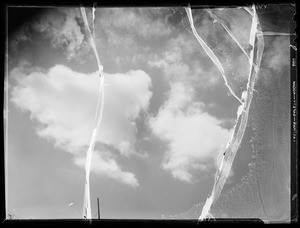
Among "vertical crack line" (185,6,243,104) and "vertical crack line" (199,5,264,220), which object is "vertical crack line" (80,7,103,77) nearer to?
"vertical crack line" (185,6,243,104)

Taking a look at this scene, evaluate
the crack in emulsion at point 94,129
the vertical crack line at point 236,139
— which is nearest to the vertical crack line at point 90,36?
the crack in emulsion at point 94,129

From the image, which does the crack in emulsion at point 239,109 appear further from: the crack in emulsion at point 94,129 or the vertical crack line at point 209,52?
the crack in emulsion at point 94,129

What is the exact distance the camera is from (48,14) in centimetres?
197

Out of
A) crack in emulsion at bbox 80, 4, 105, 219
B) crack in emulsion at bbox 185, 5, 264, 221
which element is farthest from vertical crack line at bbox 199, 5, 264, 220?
crack in emulsion at bbox 80, 4, 105, 219

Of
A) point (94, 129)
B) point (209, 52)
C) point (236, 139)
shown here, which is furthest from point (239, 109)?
point (94, 129)

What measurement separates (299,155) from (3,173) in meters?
1.33

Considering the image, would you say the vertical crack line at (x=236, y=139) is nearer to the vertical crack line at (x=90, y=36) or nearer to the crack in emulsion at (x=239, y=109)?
the crack in emulsion at (x=239, y=109)

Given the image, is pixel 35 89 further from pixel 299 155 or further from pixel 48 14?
pixel 299 155

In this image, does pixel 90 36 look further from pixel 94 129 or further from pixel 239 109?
pixel 239 109

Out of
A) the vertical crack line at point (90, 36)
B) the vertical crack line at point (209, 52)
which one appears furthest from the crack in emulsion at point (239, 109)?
the vertical crack line at point (90, 36)

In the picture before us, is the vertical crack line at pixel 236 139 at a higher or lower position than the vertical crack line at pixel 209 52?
lower

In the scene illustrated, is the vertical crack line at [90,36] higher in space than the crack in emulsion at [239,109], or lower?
higher

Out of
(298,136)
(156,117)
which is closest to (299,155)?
(298,136)

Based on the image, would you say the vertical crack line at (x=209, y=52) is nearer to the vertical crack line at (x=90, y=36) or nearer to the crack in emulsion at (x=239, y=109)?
the crack in emulsion at (x=239, y=109)
